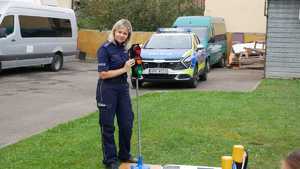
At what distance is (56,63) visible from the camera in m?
23.1

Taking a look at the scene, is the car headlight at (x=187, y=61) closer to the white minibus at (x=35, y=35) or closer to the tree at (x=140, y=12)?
the white minibus at (x=35, y=35)

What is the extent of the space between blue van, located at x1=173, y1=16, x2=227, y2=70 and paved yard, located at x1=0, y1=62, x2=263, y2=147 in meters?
0.79

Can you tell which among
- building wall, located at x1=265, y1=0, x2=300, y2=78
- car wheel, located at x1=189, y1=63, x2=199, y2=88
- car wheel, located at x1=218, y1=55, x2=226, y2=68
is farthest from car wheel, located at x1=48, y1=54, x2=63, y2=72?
building wall, located at x1=265, y1=0, x2=300, y2=78

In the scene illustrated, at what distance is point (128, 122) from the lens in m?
7.00

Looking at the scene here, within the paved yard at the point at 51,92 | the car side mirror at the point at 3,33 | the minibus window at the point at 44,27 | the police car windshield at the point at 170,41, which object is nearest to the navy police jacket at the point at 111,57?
the paved yard at the point at 51,92

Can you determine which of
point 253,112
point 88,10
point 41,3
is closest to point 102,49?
point 253,112

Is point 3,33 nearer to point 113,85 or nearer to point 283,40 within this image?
point 283,40

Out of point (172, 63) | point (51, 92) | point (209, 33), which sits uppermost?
point (209, 33)

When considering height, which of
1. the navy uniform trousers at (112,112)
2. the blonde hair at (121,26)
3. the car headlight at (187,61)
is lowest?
the car headlight at (187,61)

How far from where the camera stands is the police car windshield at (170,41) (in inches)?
704

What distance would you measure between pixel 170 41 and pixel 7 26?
569 centimetres

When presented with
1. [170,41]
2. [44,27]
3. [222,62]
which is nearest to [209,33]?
[222,62]

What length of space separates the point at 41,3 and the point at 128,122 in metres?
16.0

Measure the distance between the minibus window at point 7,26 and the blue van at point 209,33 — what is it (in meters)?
6.96
